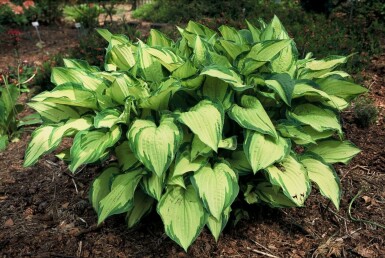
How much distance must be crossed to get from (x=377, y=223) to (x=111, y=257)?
157 centimetres

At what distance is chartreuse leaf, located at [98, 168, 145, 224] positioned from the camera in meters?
2.18

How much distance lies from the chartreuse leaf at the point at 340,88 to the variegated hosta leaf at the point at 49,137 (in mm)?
1289

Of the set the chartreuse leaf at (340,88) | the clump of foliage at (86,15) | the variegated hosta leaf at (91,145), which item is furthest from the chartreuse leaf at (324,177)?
the clump of foliage at (86,15)

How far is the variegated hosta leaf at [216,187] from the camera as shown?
79.4 inches

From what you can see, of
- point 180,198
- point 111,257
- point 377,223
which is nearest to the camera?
point 180,198

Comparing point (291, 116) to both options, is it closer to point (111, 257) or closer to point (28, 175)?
point (111, 257)

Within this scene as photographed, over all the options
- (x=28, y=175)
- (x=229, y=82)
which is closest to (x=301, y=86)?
(x=229, y=82)

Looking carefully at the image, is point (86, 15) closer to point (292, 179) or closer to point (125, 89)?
point (125, 89)

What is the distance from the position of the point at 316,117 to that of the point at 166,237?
1068 mm

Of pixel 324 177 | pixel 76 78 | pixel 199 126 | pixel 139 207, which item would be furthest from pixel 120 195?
pixel 324 177

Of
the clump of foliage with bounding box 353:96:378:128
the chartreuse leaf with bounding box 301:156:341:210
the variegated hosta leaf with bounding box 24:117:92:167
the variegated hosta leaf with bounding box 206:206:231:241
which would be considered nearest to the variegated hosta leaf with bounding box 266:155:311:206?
the chartreuse leaf with bounding box 301:156:341:210

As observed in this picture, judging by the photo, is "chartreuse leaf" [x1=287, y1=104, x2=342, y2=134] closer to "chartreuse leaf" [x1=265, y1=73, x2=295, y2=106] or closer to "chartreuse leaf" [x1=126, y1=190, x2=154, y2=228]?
"chartreuse leaf" [x1=265, y1=73, x2=295, y2=106]

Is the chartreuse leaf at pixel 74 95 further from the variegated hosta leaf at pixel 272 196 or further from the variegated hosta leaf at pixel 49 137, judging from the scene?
the variegated hosta leaf at pixel 272 196

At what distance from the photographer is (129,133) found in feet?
6.75
